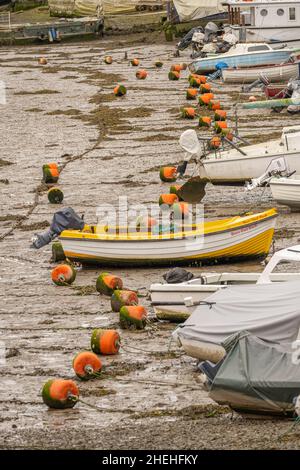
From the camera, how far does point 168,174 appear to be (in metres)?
28.6

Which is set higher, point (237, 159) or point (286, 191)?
point (237, 159)

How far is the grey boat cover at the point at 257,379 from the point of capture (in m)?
14.4

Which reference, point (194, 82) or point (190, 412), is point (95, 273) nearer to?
point (190, 412)

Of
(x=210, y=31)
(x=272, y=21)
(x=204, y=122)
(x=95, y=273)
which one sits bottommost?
(x=95, y=273)

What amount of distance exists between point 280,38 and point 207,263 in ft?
92.2

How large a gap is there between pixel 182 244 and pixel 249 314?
5.52 metres

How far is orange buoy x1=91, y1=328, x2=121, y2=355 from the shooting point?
17.6m

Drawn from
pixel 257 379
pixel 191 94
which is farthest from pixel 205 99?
pixel 257 379

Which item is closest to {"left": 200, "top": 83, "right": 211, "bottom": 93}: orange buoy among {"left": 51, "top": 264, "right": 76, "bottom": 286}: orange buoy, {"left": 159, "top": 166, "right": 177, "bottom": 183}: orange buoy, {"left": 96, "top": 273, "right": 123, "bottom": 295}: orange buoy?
{"left": 159, "top": 166, "right": 177, "bottom": 183}: orange buoy

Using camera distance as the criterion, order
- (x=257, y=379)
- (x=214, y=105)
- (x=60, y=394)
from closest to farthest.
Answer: (x=257, y=379)
(x=60, y=394)
(x=214, y=105)

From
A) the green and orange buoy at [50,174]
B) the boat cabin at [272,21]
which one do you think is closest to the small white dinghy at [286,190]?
the green and orange buoy at [50,174]

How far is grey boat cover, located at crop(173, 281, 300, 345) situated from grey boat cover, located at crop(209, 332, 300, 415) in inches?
24.1

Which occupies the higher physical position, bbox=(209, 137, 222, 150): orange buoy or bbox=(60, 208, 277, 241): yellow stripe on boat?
bbox=(209, 137, 222, 150): orange buoy

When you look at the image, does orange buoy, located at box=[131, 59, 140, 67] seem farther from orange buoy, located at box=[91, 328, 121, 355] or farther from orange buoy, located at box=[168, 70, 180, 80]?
orange buoy, located at box=[91, 328, 121, 355]
